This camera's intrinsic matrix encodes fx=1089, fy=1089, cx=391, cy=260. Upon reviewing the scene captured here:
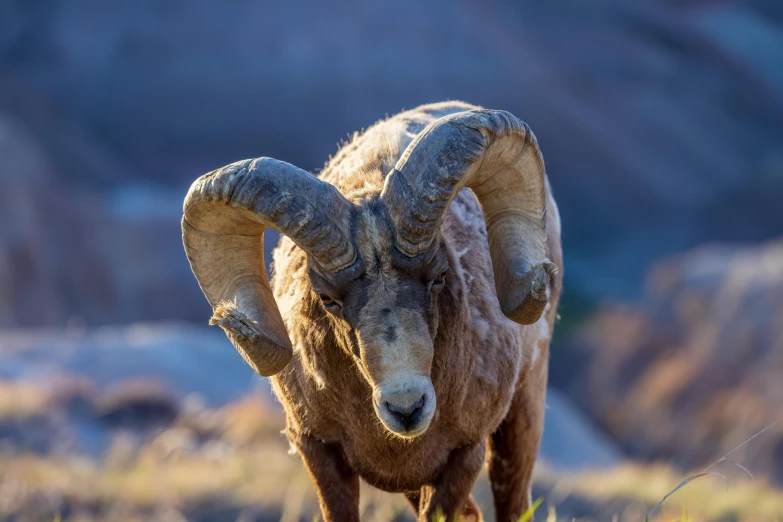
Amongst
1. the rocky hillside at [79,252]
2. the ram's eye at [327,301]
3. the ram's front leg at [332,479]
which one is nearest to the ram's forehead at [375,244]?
the ram's eye at [327,301]

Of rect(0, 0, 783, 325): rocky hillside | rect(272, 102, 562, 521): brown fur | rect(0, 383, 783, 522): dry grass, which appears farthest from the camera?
rect(0, 0, 783, 325): rocky hillside

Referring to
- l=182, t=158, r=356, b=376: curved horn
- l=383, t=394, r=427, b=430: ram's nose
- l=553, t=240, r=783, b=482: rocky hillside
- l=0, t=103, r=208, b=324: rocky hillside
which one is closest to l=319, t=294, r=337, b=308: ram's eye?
l=182, t=158, r=356, b=376: curved horn

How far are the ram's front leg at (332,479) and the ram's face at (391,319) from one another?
29.4 inches

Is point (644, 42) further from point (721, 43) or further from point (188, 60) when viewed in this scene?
point (188, 60)

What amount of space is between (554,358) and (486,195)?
113 ft

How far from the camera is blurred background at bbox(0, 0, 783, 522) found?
97.2 feet

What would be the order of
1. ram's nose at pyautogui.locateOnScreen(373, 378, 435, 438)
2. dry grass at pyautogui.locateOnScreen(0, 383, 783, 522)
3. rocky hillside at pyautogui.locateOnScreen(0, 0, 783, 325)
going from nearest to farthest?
ram's nose at pyautogui.locateOnScreen(373, 378, 435, 438)
dry grass at pyautogui.locateOnScreen(0, 383, 783, 522)
rocky hillside at pyautogui.locateOnScreen(0, 0, 783, 325)

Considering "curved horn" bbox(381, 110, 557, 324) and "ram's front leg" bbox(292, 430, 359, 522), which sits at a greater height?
"curved horn" bbox(381, 110, 557, 324)

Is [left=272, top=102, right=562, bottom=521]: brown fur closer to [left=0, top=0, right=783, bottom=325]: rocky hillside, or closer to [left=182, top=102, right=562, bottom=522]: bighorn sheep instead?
[left=182, top=102, right=562, bottom=522]: bighorn sheep

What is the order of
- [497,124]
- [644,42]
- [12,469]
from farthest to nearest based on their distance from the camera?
[644,42], [12,469], [497,124]

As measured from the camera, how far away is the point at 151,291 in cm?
4188

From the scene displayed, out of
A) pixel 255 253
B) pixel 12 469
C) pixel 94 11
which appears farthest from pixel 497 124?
pixel 94 11

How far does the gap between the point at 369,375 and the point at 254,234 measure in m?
1.06

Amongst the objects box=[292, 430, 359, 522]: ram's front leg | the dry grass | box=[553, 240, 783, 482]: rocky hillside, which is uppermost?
box=[292, 430, 359, 522]: ram's front leg
